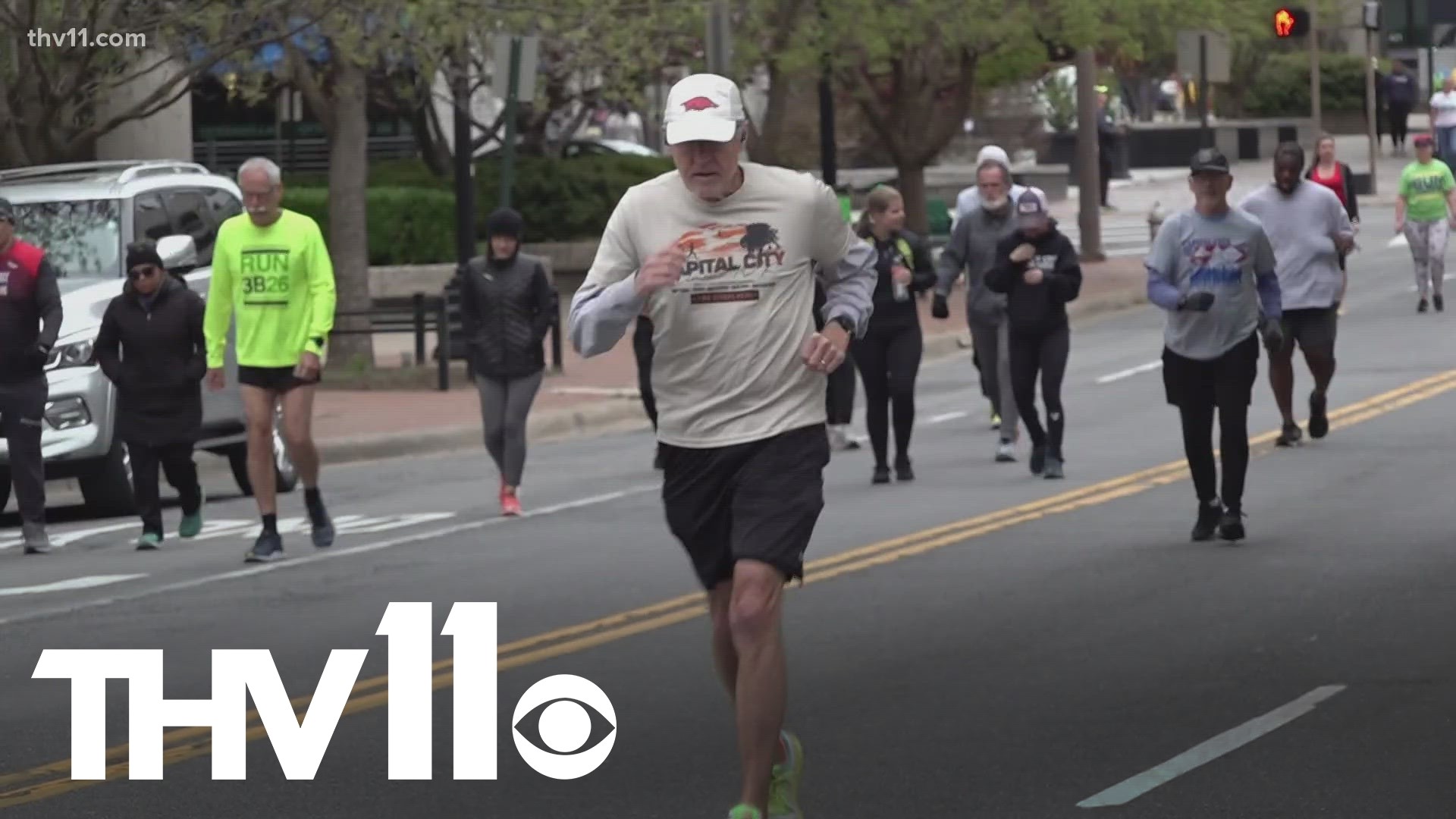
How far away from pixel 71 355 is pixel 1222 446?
6.59 metres

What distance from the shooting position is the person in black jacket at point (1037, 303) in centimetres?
1616

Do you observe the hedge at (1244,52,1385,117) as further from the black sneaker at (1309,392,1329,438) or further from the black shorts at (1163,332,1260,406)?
the black shorts at (1163,332,1260,406)

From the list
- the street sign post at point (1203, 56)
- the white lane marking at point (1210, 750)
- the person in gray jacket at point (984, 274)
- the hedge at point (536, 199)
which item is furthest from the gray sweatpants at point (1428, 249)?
the white lane marking at point (1210, 750)

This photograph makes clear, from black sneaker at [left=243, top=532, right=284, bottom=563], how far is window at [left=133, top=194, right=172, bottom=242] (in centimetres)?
358

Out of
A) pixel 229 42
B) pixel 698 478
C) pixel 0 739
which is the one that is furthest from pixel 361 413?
pixel 698 478

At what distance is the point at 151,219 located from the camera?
17.1 meters

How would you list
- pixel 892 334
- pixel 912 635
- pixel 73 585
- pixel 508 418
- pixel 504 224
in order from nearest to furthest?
pixel 912 635, pixel 73 585, pixel 504 224, pixel 508 418, pixel 892 334

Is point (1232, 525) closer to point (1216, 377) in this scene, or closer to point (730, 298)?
point (1216, 377)

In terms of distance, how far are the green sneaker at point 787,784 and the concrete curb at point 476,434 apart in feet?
41.3

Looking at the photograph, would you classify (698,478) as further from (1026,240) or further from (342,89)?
(342,89)

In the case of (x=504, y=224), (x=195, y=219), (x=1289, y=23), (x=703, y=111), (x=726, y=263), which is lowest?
(x=726, y=263)

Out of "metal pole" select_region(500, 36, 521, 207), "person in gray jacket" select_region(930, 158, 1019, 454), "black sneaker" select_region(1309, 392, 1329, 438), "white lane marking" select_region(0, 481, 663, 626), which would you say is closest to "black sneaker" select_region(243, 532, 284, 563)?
"white lane marking" select_region(0, 481, 663, 626)

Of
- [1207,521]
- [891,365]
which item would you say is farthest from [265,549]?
[1207,521]

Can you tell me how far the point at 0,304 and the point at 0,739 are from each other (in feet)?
19.6
